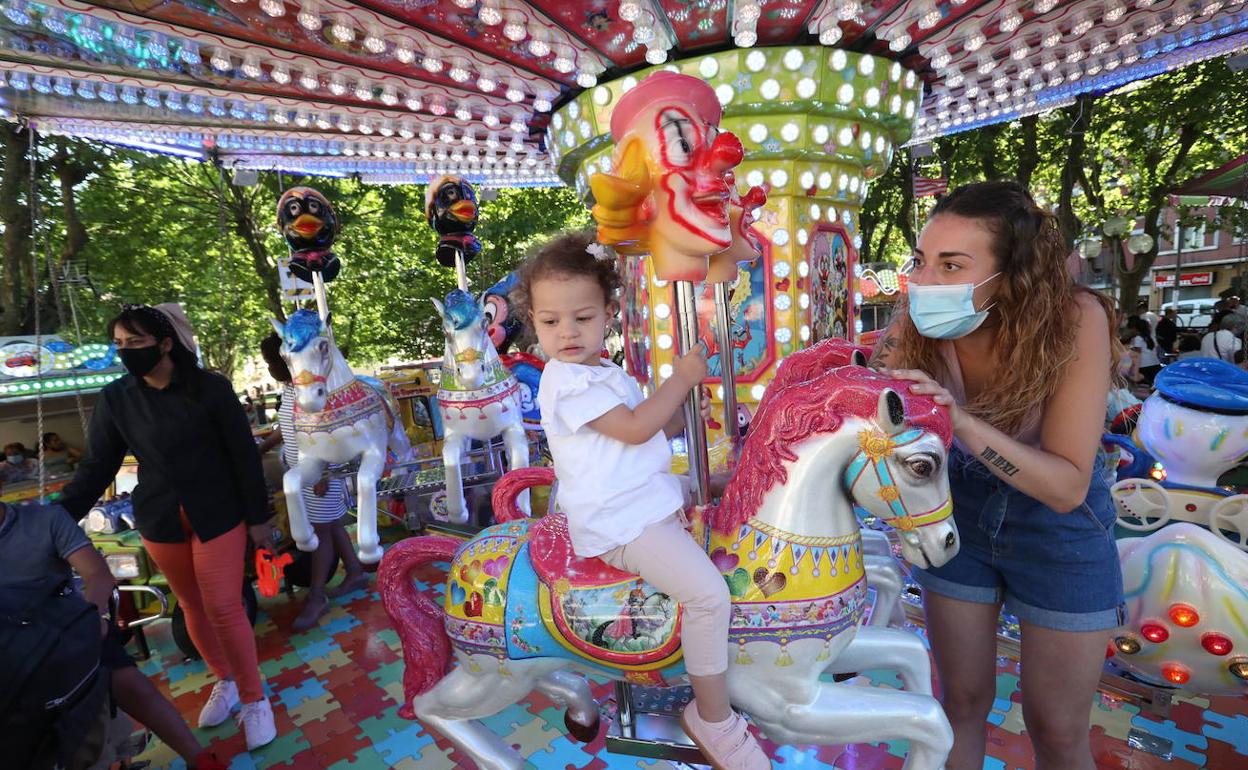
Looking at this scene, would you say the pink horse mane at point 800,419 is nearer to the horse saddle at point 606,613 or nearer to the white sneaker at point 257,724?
the horse saddle at point 606,613

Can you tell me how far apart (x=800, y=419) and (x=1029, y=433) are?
0.54 m

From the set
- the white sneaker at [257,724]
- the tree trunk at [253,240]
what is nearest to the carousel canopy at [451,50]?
the white sneaker at [257,724]

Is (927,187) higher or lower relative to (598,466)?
higher

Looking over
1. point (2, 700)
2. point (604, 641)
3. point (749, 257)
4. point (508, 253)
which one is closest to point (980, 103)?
point (749, 257)

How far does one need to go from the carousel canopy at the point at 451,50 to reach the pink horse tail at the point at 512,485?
2067 millimetres

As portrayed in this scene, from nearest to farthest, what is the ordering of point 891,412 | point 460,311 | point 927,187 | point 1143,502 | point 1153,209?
point 891,412, point 1143,502, point 460,311, point 927,187, point 1153,209

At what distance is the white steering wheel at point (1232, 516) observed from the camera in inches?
133

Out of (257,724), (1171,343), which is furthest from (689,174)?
(1171,343)

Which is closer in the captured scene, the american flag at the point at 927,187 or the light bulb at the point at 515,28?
the light bulb at the point at 515,28

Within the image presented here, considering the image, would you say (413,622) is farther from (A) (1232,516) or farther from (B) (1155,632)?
(A) (1232,516)

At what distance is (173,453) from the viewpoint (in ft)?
8.22

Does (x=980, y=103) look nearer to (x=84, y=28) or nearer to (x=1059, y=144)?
(x=84, y=28)

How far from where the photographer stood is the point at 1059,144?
12008 mm

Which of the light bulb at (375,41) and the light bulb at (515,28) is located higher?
the light bulb at (375,41)
